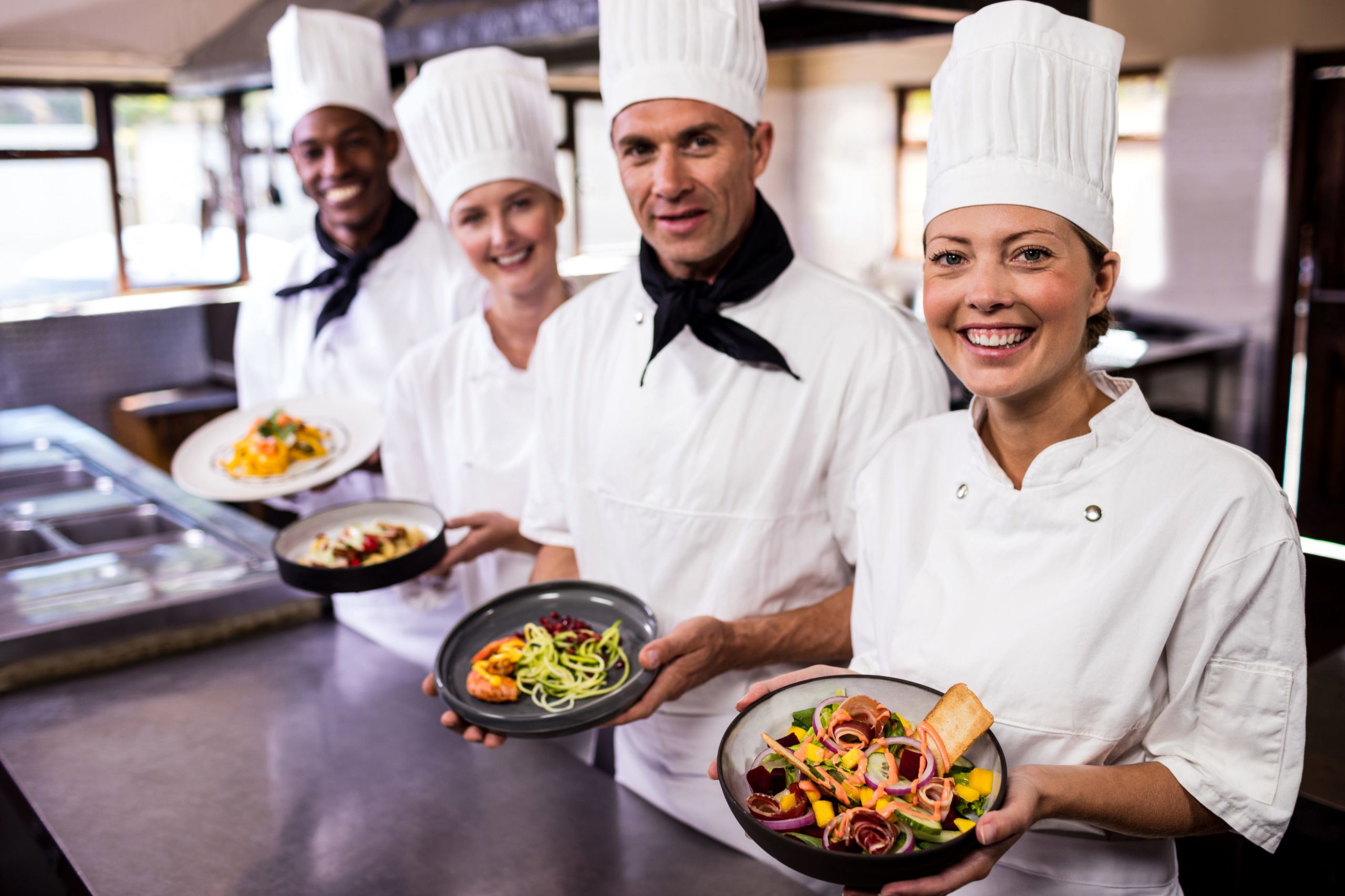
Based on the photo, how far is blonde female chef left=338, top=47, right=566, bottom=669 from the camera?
89.7 inches

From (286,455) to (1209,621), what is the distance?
1.91 m

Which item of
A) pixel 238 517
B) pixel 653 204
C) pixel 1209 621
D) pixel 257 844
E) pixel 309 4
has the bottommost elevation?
pixel 257 844

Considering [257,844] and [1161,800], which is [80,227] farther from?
[1161,800]

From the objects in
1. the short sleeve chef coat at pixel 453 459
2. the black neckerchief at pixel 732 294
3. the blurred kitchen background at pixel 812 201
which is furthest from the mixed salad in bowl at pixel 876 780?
the blurred kitchen background at pixel 812 201

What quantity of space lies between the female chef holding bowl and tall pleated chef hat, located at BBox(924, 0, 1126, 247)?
1.27 metres

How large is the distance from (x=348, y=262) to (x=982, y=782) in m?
2.15

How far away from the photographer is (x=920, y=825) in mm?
1053

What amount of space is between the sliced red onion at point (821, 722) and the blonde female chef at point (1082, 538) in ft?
0.30

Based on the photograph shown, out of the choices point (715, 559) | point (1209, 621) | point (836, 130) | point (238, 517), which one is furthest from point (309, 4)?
point (836, 130)

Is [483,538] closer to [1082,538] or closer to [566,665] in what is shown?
[566,665]

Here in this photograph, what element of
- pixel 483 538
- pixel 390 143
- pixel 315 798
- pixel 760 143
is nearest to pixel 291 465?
pixel 483 538

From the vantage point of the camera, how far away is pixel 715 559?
1.76 meters

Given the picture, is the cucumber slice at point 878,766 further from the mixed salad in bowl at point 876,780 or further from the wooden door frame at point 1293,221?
the wooden door frame at point 1293,221

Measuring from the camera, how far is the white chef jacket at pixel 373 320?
2738 millimetres
